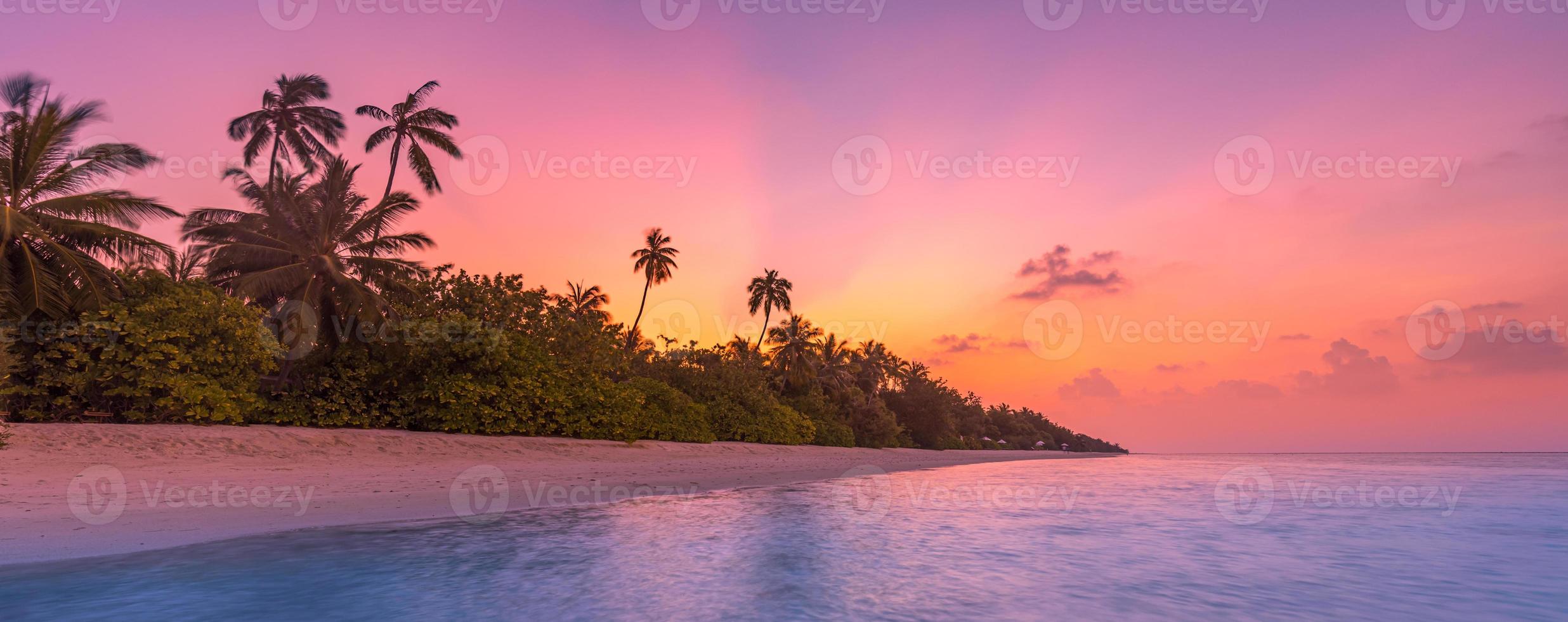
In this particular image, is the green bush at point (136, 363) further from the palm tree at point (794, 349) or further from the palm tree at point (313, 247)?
the palm tree at point (794, 349)

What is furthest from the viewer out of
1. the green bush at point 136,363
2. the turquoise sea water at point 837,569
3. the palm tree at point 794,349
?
the palm tree at point 794,349

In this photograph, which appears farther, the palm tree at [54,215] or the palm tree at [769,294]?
the palm tree at [769,294]

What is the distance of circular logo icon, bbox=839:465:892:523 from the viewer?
15.3 m

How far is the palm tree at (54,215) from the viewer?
18078mm

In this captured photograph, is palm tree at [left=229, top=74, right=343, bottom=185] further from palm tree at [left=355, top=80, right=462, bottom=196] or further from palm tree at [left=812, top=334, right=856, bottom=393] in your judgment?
palm tree at [left=812, top=334, right=856, bottom=393]

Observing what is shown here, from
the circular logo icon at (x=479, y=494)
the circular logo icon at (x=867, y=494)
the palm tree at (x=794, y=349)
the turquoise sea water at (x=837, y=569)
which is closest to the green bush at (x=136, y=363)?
the circular logo icon at (x=479, y=494)

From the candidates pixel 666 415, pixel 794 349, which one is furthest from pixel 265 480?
pixel 794 349

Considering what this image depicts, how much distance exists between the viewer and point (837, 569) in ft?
30.5

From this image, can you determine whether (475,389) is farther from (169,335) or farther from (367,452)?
(169,335)

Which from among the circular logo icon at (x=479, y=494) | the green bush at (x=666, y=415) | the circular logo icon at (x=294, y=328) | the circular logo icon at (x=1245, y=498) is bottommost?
the circular logo icon at (x=479, y=494)

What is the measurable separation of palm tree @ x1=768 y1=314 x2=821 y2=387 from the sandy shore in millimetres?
30997

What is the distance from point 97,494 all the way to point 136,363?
317 inches

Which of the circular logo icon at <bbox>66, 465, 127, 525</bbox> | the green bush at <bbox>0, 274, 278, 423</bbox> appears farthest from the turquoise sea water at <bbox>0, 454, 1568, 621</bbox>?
the green bush at <bbox>0, 274, 278, 423</bbox>

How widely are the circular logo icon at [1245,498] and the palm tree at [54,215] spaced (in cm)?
2775
